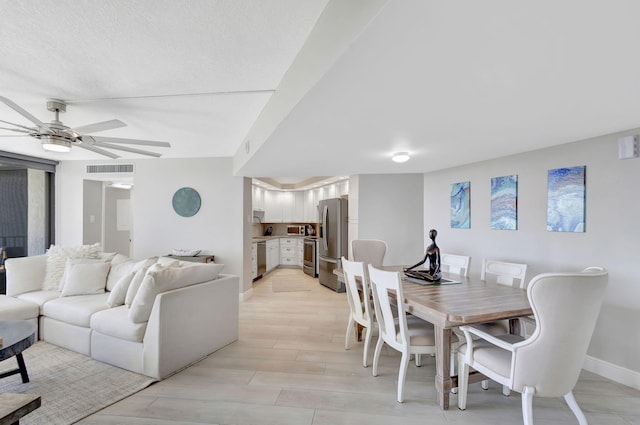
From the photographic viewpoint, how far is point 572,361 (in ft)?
5.21

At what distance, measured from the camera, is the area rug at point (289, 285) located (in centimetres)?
535

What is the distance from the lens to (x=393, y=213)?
15.6ft

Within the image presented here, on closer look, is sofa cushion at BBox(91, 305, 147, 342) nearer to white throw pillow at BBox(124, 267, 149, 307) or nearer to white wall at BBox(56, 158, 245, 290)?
white throw pillow at BBox(124, 267, 149, 307)

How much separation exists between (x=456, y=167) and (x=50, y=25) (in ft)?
13.8

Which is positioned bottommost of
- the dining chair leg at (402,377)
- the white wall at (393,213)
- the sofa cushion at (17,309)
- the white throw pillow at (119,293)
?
the dining chair leg at (402,377)

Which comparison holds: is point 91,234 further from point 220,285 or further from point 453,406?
point 453,406

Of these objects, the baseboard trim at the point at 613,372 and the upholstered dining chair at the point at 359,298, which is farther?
the upholstered dining chair at the point at 359,298

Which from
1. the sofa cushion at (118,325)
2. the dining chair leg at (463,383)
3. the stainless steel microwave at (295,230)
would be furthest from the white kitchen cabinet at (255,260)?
the dining chair leg at (463,383)

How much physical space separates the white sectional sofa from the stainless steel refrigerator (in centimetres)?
257

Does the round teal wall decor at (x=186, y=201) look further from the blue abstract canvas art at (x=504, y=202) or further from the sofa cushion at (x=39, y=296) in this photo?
the blue abstract canvas art at (x=504, y=202)

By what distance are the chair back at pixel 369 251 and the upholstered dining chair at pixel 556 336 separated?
83.4 inches

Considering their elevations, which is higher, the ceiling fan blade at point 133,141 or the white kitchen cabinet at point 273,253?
the ceiling fan blade at point 133,141

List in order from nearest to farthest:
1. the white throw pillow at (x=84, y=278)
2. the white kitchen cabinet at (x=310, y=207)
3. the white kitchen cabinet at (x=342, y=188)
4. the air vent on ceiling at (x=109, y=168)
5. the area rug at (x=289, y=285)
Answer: the white throw pillow at (x=84, y=278) → the air vent on ceiling at (x=109, y=168) → the area rug at (x=289, y=285) → the white kitchen cabinet at (x=342, y=188) → the white kitchen cabinet at (x=310, y=207)

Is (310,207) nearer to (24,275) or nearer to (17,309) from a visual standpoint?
(24,275)
